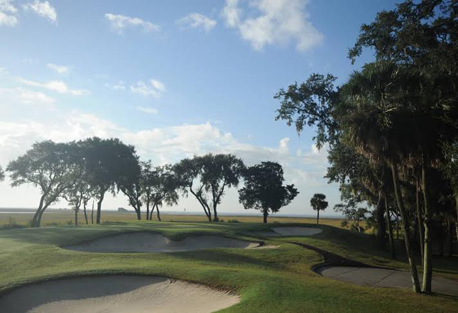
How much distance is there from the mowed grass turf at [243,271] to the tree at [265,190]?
1676 inches

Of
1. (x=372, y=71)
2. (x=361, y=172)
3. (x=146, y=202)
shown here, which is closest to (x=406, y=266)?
(x=361, y=172)

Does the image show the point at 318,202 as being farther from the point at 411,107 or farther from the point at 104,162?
the point at 411,107

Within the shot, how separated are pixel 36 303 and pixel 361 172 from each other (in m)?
27.2

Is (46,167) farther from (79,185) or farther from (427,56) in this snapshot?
(427,56)

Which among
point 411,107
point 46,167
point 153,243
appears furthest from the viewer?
point 46,167

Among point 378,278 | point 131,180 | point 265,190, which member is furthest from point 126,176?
point 378,278

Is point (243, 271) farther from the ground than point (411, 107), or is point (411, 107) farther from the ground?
point (411, 107)

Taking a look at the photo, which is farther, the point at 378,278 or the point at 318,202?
the point at 318,202

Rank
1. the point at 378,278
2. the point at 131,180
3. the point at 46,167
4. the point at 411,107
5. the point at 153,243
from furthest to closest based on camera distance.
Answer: the point at 131,180 < the point at 46,167 < the point at 153,243 < the point at 378,278 < the point at 411,107

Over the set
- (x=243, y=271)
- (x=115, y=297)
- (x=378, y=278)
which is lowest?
(x=378, y=278)

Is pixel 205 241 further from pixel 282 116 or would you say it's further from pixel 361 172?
pixel 361 172

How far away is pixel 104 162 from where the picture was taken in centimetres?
5734

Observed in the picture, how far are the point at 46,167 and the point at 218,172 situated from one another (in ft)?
105

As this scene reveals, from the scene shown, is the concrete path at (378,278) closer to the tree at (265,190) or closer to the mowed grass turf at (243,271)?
the mowed grass turf at (243,271)
